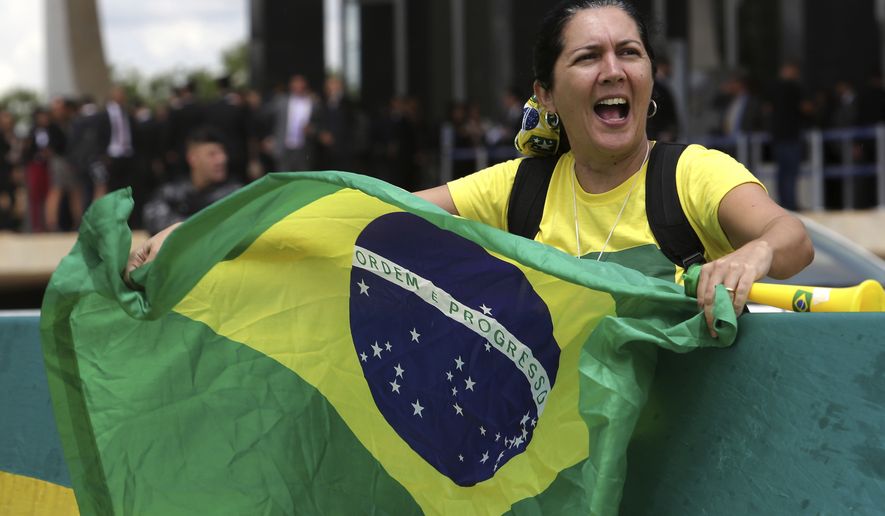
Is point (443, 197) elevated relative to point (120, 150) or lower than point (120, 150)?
elevated

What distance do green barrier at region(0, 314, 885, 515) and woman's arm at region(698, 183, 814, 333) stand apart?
10cm

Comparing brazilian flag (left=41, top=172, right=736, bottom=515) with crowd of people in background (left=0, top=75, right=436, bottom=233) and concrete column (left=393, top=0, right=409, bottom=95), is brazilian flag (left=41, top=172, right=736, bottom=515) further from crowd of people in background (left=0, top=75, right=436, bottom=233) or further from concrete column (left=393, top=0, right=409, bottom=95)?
concrete column (left=393, top=0, right=409, bottom=95)

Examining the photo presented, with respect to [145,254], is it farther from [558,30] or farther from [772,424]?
[772,424]

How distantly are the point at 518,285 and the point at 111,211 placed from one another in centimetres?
96

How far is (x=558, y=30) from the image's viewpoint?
3.48m

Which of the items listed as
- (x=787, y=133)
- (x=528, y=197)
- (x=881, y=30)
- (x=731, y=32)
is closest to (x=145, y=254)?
(x=528, y=197)

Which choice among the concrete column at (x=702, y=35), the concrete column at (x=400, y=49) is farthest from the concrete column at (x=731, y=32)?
the concrete column at (x=400, y=49)

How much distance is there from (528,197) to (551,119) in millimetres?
→ 239

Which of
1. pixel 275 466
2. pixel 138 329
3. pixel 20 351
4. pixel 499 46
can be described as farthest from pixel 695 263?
pixel 499 46

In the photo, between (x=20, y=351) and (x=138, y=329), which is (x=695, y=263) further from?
(x=20, y=351)

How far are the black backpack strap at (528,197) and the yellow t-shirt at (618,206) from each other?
0.06 feet

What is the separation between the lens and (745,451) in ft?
9.11

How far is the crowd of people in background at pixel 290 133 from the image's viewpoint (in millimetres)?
15391

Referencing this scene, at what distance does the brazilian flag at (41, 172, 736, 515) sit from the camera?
10.3 feet
